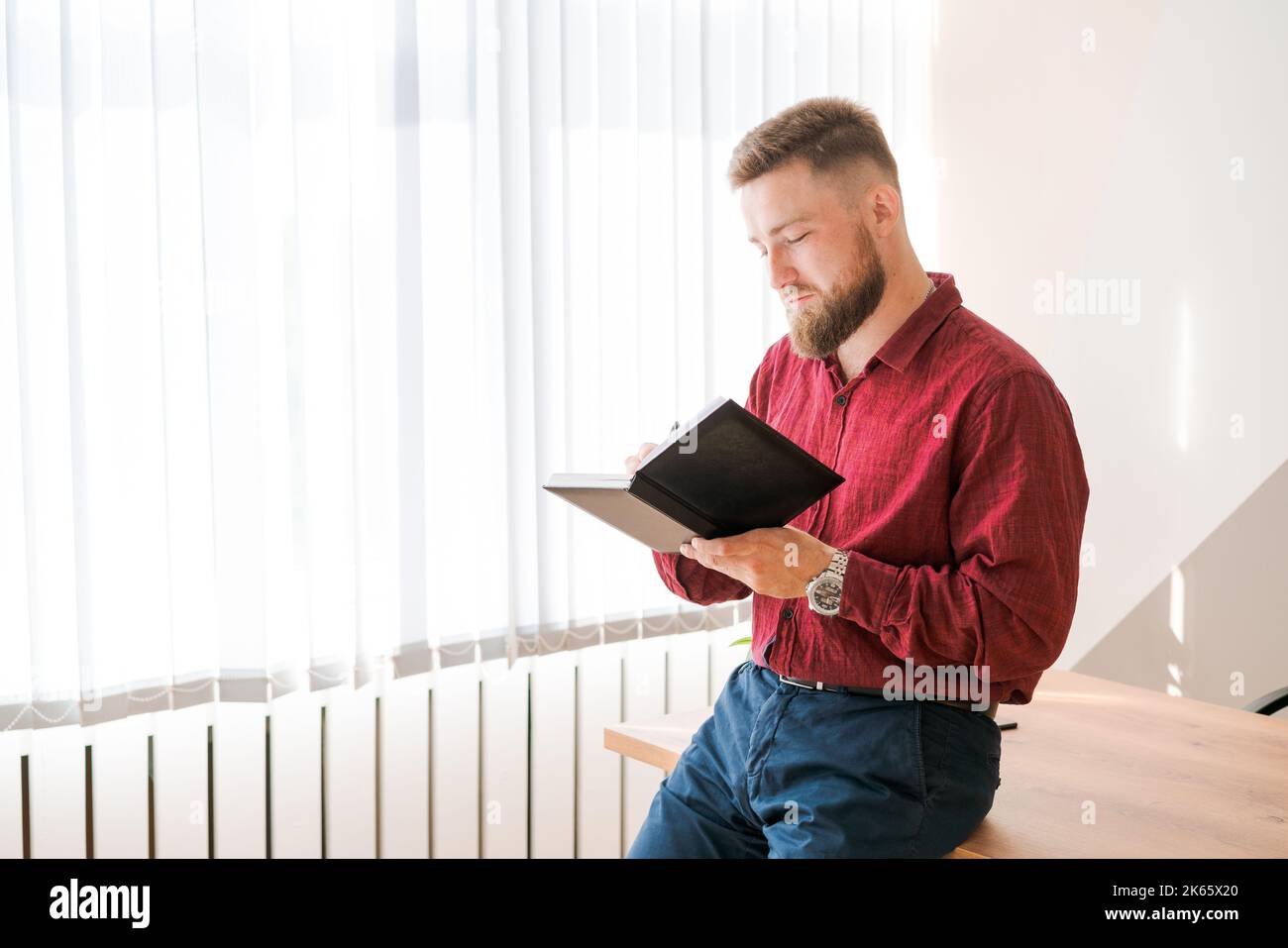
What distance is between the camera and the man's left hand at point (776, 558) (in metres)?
1.40

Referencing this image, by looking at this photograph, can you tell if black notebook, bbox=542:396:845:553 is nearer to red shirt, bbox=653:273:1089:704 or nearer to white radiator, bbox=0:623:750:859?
red shirt, bbox=653:273:1089:704

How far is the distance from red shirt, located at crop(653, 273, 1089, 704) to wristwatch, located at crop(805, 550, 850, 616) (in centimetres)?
2

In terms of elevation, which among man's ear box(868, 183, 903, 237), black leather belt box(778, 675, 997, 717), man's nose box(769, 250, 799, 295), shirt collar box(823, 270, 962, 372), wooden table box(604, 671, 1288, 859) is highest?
man's ear box(868, 183, 903, 237)

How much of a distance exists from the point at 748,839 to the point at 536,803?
1459mm

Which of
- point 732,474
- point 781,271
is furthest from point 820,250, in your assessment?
point 732,474

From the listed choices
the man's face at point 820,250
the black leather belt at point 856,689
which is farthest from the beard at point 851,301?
the black leather belt at point 856,689

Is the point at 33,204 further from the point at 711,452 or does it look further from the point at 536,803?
the point at 536,803

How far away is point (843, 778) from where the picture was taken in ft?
4.62

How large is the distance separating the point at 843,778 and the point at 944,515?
1.22 feet

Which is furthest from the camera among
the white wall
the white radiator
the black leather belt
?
the white wall

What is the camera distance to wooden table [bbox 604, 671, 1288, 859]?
161 cm

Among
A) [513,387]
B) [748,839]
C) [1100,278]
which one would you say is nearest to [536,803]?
[513,387]

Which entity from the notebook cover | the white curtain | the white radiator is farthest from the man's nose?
the white radiator
